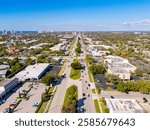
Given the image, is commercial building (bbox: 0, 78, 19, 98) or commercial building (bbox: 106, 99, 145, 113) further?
commercial building (bbox: 0, 78, 19, 98)

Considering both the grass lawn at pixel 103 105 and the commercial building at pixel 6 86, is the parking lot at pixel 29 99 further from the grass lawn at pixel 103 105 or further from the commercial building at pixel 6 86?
the grass lawn at pixel 103 105

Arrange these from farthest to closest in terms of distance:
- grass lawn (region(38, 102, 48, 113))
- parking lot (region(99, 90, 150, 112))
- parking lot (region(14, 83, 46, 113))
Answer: parking lot (region(99, 90, 150, 112)), parking lot (region(14, 83, 46, 113)), grass lawn (region(38, 102, 48, 113))

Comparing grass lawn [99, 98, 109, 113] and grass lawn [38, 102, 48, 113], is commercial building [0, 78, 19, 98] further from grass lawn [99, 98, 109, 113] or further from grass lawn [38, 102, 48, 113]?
grass lawn [99, 98, 109, 113]

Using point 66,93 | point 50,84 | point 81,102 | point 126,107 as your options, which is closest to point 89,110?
Answer: point 81,102

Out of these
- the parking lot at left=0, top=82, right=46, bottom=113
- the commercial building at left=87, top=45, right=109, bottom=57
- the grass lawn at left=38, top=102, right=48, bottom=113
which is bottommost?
the parking lot at left=0, top=82, right=46, bottom=113

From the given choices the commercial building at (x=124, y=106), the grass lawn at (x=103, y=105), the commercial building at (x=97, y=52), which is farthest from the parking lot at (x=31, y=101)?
the commercial building at (x=97, y=52)

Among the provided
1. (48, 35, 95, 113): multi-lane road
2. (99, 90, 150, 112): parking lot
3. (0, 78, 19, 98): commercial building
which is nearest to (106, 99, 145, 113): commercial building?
(48, 35, 95, 113): multi-lane road

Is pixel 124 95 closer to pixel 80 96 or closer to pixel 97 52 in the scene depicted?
pixel 80 96
